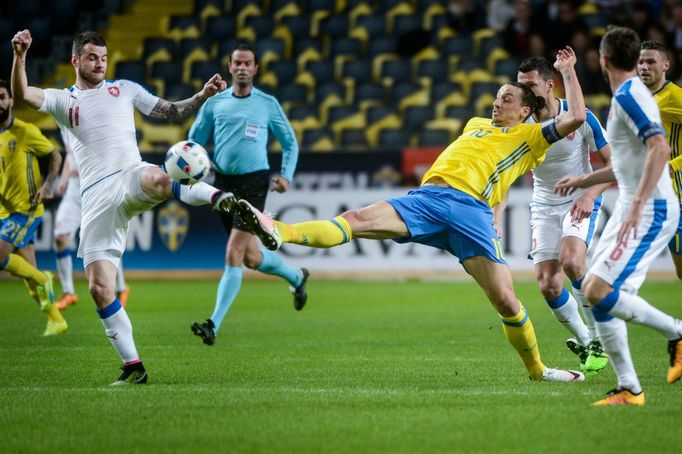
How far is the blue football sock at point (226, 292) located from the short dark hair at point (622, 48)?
16.2ft

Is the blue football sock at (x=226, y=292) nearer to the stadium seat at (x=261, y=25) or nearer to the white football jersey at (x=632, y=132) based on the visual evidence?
the white football jersey at (x=632, y=132)

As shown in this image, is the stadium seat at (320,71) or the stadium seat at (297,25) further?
the stadium seat at (297,25)

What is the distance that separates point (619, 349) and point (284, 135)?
226 inches

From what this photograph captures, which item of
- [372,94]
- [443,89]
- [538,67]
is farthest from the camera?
[372,94]

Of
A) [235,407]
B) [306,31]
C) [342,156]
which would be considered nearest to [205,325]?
[235,407]

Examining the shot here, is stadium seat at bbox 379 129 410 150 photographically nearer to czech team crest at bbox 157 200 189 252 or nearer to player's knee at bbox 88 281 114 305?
czech team crest at bbox 157 200 189 252

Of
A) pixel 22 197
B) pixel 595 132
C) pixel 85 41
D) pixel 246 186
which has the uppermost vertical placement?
pixel 85 41

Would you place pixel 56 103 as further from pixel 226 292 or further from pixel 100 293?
pixel 226 292

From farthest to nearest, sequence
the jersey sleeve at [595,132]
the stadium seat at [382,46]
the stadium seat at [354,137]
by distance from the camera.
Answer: the stadium seat at [382,46] → the stadium seat at [354,137] → the jersey sleeve at [595,132]

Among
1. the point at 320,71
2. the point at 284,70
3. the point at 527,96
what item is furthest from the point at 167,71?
the point at 527,96

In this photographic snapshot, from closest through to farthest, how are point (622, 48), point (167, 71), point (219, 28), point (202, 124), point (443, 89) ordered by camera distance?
point (622, 48) → point (202, 124) → point (443, 89) → point (167, 71) → point (219, 28)

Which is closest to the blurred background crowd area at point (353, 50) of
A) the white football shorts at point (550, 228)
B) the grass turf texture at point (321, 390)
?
the grass turf texture at point (321, 390)

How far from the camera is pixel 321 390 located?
7195mm

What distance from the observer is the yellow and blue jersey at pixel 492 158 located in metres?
7.49
